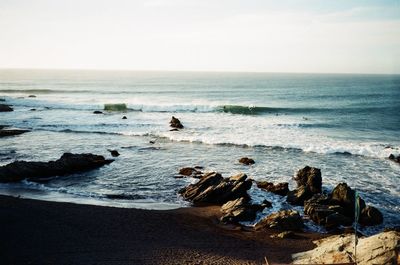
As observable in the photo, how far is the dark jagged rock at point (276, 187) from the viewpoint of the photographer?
20.0 m

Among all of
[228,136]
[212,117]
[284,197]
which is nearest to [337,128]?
[228,136]

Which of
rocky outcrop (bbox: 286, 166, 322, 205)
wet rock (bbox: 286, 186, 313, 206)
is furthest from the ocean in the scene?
rocky outcrop (bbox: 286, 166, 322, 205)

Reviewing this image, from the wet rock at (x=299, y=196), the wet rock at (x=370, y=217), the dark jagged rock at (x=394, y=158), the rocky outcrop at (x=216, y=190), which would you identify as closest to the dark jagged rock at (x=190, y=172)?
the rocky outcrop at (x=216, y=190)

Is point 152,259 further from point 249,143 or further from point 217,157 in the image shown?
point 249,143

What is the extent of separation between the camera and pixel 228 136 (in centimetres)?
3772

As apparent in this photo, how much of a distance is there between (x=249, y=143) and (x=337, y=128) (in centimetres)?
1554

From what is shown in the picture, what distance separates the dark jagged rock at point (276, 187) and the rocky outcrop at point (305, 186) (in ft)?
2.19

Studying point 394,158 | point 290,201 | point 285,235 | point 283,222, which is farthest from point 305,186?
point 394,158

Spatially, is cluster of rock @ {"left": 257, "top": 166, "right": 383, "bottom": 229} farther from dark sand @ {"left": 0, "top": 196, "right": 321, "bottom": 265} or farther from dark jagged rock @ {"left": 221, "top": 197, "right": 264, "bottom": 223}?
dark jagged rock @ {"left": 221, "top": 197, "right": 264, "bottom": 223}

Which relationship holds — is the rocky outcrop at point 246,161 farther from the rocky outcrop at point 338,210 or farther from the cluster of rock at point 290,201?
the rocky outcrop at point 338,210

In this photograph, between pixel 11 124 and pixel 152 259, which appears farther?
→ pixel 11 124

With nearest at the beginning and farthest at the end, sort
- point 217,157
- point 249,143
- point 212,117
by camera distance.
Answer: point 217,157
point 249,143
point 212,117

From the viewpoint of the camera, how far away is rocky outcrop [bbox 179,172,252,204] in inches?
754

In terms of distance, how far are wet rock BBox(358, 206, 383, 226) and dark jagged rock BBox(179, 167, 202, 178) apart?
10.5m
